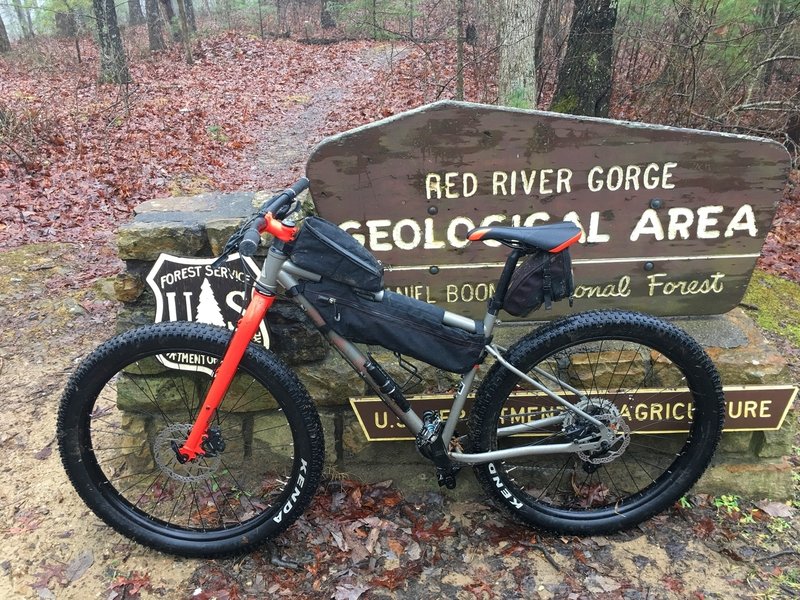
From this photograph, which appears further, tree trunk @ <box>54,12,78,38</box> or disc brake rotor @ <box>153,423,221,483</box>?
tree trunk @ <box>54,12,78,38</box>

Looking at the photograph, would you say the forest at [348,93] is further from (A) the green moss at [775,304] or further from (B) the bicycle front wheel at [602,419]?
(B) the bicycle front wheel at [602,419]

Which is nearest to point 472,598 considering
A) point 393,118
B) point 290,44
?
point 393,118

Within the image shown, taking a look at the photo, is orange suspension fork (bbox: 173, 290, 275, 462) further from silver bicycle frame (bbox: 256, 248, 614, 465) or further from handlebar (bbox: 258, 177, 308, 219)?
handlebar (bbox: 258, 177, 308, 219)

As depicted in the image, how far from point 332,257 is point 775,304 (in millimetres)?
3958

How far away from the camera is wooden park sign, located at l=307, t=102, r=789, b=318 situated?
2.44 m

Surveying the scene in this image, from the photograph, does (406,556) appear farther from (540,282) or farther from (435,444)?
(540,282)

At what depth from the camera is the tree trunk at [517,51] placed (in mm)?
5230

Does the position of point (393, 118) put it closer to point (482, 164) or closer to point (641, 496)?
point (482, 164)

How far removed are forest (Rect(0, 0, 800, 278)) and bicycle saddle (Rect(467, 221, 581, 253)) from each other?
390 cm

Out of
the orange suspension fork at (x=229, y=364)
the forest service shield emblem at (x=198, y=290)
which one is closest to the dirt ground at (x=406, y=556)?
the orange suspension fork at (x=229, y=364)

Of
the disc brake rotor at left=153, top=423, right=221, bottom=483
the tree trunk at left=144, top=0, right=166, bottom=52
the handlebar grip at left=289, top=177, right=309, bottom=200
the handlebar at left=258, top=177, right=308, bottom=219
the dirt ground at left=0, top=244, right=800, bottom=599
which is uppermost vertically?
the tree trunk at left=144, top=0, right=166, bottom=52

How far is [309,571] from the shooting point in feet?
7.86

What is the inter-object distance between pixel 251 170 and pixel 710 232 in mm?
7133

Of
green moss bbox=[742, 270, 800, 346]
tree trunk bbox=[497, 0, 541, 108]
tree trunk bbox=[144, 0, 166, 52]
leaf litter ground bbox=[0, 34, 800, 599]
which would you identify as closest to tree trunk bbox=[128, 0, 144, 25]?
tree trunk bbox=[144, 0, 166, 52]
